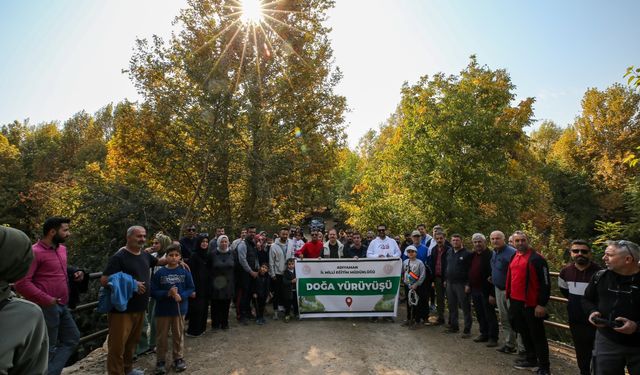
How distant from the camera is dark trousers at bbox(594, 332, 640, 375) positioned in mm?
3639

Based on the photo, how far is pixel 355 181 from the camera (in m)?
43.4

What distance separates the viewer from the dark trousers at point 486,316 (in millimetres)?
6789

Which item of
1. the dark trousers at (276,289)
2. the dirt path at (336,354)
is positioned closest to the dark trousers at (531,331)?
the dirt path at (336,354)

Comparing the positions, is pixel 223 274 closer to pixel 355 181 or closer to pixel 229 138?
pixel 229 138

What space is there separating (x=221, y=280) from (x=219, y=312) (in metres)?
0.81

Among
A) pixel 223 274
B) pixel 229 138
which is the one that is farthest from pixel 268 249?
pixel 229 138

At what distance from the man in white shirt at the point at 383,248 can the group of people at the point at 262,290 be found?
28 mm

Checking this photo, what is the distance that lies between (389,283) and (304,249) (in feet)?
7.44

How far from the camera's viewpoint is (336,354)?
6320mm

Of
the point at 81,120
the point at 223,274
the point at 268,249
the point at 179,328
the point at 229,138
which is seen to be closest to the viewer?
the point at 179,328

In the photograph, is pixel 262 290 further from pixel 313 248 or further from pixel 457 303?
pixel 457 303

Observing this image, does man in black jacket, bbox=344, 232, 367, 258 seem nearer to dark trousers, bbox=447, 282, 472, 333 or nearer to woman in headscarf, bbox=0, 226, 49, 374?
dark trousers, bbox=447, 282, 472, 333

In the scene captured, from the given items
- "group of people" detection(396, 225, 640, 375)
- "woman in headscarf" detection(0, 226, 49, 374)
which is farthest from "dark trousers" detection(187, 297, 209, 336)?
"woman in headscarf" detection(0, 226, 49, 374)

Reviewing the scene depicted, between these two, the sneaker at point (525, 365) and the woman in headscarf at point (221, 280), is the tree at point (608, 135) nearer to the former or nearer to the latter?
the sneaker at point (525, 365)
